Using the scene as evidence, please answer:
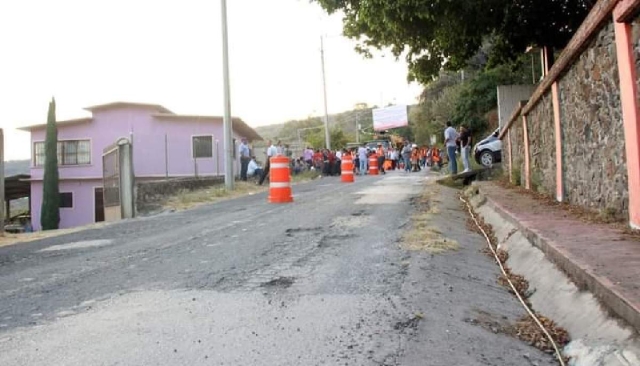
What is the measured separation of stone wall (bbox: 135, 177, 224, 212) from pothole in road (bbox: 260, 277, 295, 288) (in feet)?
39.0

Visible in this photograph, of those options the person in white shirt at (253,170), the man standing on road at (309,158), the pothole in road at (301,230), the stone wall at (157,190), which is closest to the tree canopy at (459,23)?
the pothole in road at (301,230)

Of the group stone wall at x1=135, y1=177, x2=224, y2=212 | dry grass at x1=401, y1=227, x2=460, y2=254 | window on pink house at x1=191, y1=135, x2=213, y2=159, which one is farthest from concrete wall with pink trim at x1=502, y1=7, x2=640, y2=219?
window on pink house at x1=191, y1=135, x2=213, y2=159

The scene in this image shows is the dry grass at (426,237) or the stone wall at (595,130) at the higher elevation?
the stone wall at (595,130)

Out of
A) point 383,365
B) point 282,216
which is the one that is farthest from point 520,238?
point 282,216

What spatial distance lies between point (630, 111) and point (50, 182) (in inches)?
1267

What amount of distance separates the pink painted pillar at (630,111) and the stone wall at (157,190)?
43.3 ft

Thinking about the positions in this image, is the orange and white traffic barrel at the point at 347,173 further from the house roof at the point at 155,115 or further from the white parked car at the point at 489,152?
the house roof at the point at 155,115

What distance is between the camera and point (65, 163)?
34469 mm

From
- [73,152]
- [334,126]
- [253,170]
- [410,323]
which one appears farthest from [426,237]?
[334,126]

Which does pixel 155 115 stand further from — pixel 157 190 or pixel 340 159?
pixel 157 190

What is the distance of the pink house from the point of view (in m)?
32.7

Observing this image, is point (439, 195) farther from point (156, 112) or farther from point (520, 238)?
point (156, 112)

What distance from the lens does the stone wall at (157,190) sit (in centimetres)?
1769

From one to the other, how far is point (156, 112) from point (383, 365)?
3178cm
